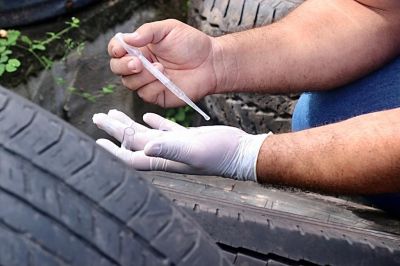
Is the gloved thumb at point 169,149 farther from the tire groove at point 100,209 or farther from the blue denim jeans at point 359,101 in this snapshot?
the tire groove at point 100,209

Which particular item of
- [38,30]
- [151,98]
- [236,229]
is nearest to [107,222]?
[236,229]

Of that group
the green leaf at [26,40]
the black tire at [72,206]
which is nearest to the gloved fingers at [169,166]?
the black tire at [72,206]

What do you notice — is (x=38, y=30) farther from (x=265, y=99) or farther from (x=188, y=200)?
(x=188, y=200)

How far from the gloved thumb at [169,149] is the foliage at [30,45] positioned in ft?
3.39

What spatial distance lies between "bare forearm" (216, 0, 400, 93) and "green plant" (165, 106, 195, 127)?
2.55ft

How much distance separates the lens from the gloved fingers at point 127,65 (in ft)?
4.99

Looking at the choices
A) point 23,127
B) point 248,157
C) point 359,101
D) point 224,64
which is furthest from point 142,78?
point 23,127

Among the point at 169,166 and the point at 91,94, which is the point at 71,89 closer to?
the point at 91,94

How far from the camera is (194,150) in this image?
55.3 inches

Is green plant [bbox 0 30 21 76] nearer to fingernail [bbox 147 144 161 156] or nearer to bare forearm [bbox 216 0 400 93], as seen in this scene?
bare forearm [bbox 216 0 400 93]

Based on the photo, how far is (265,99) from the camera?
6.34 ft

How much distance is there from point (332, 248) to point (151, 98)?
625mm

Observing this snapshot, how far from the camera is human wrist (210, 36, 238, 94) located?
5.29ft

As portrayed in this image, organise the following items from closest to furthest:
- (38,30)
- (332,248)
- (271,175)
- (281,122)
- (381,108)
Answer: (332,248) < (271,175) < (381,108) < (281,122) < (38,30)
